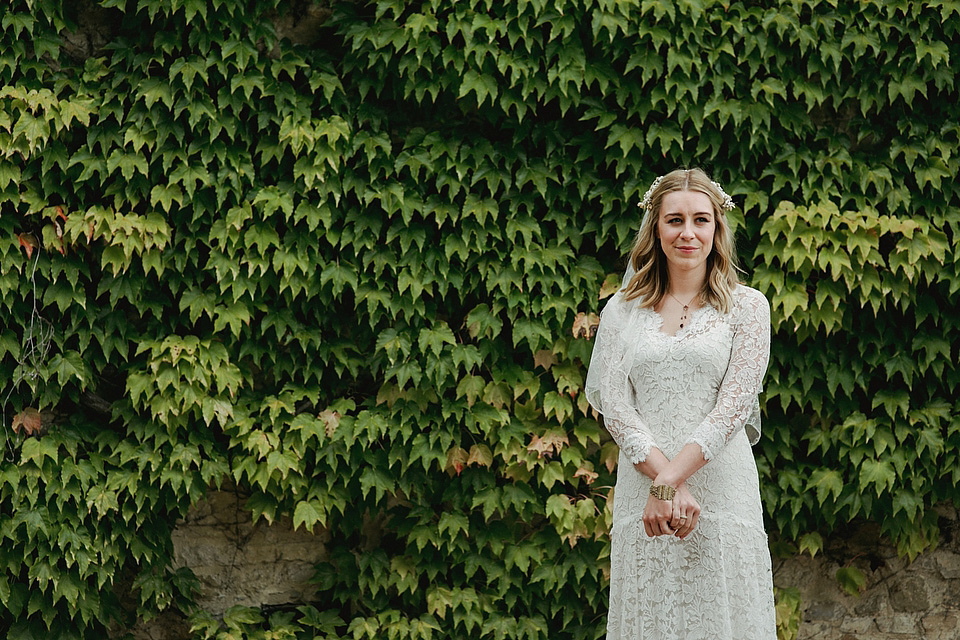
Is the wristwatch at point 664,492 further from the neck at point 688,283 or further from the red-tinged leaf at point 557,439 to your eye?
the red-tinged leaf at point 557,439

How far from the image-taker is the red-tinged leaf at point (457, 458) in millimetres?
4254

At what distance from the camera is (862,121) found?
446cm

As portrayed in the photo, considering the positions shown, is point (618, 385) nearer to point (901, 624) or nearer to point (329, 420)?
point (329, 420)

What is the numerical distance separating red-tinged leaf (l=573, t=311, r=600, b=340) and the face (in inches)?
50.9

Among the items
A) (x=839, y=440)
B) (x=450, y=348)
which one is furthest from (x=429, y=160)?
(x=839, y=440)

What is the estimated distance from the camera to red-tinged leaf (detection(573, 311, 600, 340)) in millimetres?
4281

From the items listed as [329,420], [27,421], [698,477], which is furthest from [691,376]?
[27,421]

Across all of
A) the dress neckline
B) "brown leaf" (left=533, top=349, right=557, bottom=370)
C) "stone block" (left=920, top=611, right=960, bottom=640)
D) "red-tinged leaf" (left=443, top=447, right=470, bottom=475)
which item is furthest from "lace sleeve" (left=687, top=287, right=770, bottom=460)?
"stone block" (left=920, top=611, right=960, bottom=640)

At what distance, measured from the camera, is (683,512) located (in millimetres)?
2713

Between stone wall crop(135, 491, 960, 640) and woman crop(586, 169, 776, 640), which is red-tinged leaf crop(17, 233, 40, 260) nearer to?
stone wall crop(135, 491, 960, 640)

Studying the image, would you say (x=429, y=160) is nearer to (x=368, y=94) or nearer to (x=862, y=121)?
(x=368, y=94)

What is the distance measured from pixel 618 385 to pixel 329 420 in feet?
5.58

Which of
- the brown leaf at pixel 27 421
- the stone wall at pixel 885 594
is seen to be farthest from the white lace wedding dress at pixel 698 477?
the brown leaf at pixel 27 421

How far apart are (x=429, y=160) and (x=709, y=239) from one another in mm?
1717
